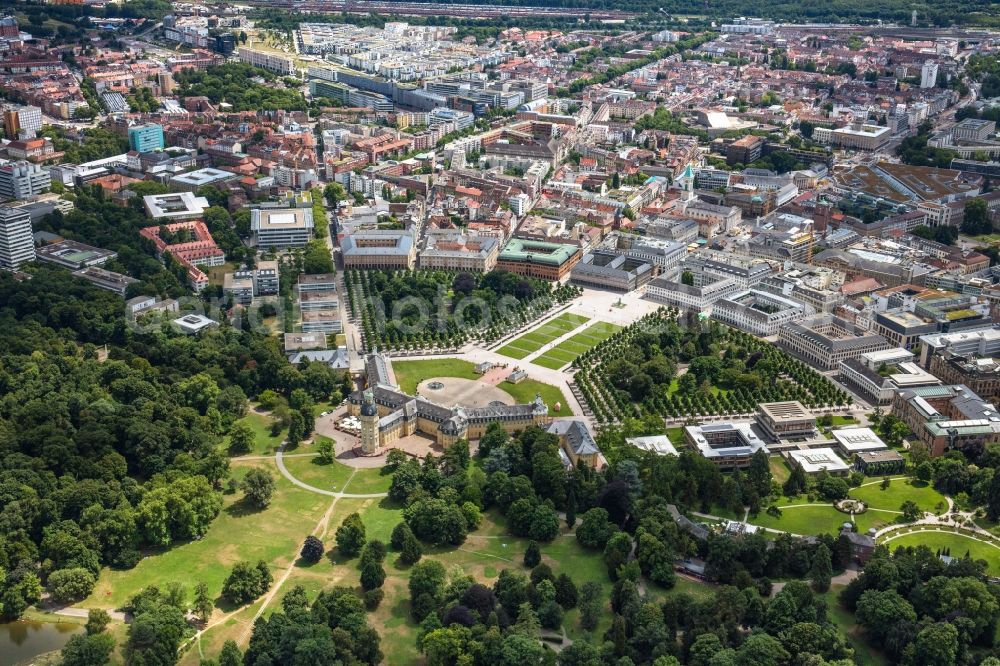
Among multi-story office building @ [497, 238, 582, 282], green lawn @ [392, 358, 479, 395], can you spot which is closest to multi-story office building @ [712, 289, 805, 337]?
multi-story office building @ [497, 238, 582, 282]

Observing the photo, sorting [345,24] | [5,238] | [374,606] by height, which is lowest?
[374,606]

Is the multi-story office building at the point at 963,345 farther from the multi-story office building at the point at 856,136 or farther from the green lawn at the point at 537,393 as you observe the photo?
the multi-story office building at the point at 856,136

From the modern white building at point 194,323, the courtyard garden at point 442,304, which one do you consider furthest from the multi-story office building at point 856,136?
the modern white building at point 194,323

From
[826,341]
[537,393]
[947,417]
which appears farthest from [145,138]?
[947,417]

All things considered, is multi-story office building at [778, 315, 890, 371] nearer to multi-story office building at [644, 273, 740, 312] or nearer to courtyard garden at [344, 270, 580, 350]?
multi-story office building at [644, 273, 740, 312]

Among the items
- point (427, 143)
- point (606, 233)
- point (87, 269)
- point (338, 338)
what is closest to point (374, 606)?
point (338, 338)

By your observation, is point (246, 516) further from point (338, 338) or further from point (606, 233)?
point (606, 233)
